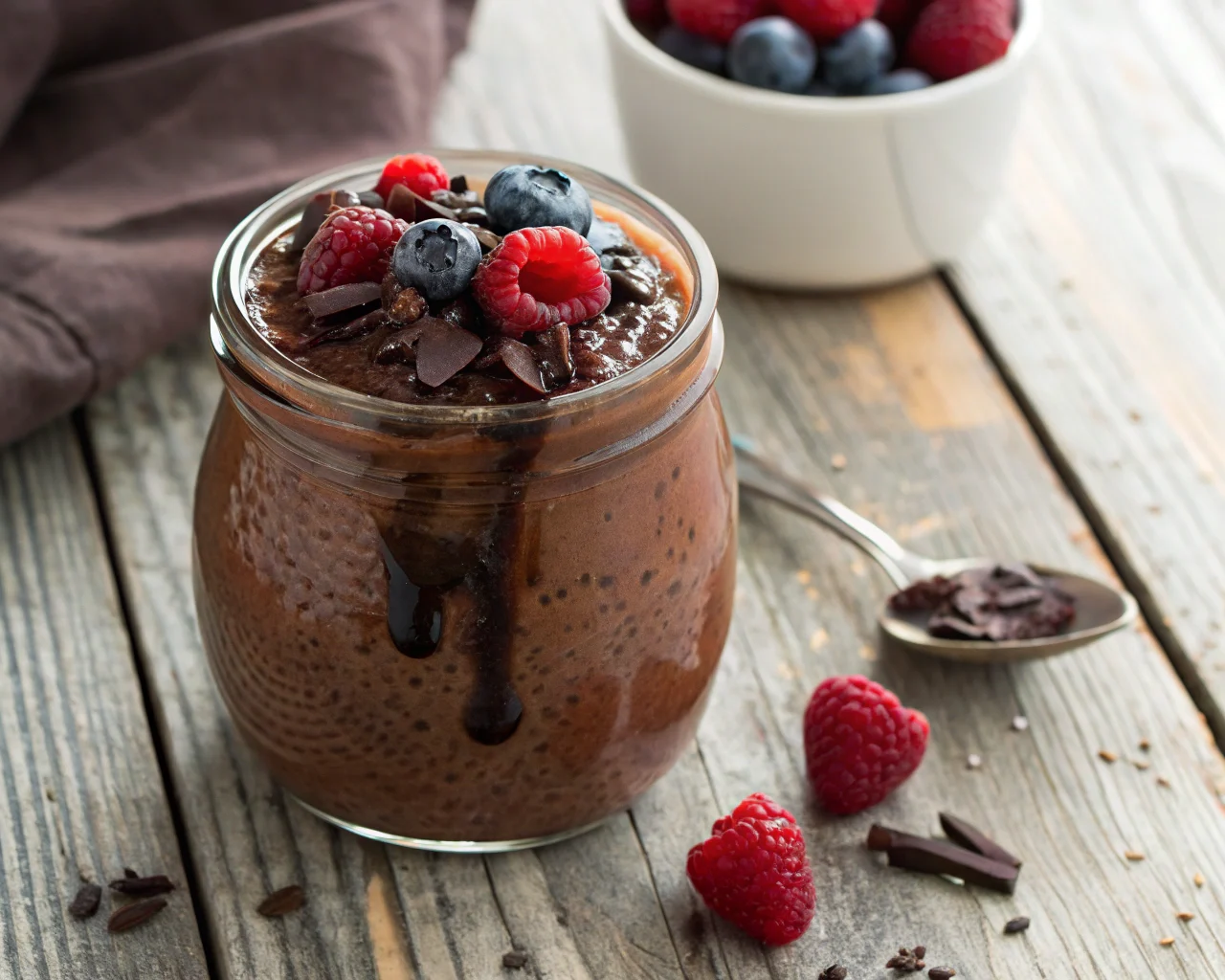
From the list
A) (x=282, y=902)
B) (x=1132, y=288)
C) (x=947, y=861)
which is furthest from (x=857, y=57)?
(x=282, y=902)

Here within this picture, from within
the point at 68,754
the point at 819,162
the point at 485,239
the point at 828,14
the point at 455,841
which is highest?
the point at 485,239

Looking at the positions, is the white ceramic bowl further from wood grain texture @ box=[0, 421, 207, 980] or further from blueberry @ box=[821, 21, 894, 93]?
wood grain texture @ box=[0, 421, 207, 980]

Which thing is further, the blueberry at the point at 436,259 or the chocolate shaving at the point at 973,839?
the chocolate shaving at the point at 973,839

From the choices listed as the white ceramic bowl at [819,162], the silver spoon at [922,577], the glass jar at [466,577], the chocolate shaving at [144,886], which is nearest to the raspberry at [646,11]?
the white ceramic bowl at [819,162]

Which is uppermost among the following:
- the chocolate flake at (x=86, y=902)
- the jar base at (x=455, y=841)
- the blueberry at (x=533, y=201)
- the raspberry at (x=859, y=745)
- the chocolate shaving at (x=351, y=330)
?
the blueberry at (x=533, y=201)

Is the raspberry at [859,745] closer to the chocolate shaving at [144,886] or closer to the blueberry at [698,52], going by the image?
the chocolate shaving at [144,886]

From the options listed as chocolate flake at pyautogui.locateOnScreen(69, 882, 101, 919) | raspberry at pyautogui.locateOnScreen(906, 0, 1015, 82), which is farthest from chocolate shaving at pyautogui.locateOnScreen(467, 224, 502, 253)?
raspberry at pyautogui.locateOnScreen(906, 0, 1015, 82)

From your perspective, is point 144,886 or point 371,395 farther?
point 144,886

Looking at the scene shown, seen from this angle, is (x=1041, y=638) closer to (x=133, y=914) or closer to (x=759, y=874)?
(x=759, y=874)

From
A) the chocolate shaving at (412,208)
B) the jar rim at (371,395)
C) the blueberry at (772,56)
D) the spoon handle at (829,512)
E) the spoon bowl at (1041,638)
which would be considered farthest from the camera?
the blueberry at (772,56)
